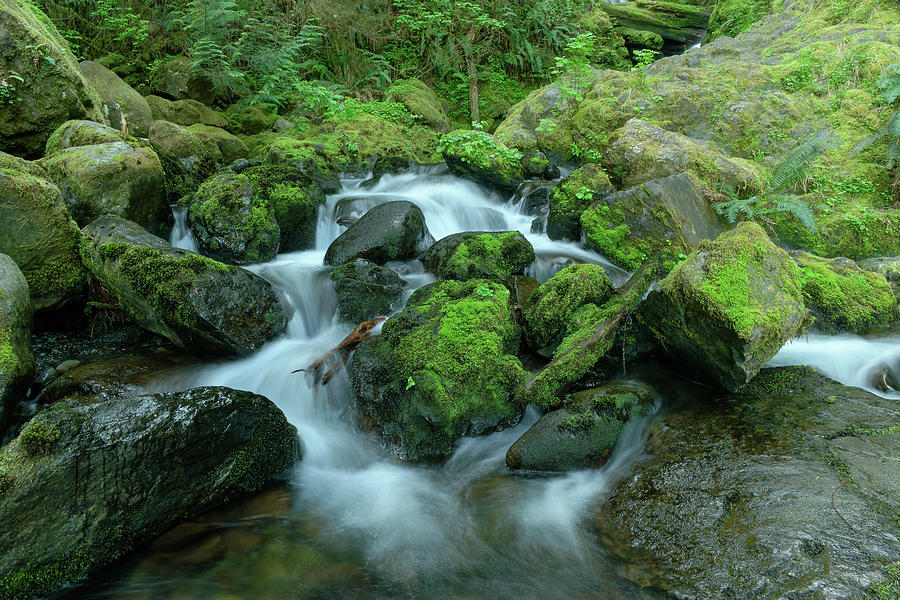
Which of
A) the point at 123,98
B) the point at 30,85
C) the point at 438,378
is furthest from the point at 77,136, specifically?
the point at 438,378

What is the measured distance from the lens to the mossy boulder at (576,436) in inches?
146

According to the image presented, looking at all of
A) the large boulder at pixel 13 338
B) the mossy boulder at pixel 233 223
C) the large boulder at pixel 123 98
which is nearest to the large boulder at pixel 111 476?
the large boulder at pixel 13 338

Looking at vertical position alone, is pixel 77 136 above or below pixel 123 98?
below

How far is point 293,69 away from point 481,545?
45.2 feet

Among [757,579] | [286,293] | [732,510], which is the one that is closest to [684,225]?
[732,510]

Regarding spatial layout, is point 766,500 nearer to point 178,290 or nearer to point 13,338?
point 178,290

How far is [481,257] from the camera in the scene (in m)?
6.25

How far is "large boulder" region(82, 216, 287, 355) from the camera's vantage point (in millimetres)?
4625

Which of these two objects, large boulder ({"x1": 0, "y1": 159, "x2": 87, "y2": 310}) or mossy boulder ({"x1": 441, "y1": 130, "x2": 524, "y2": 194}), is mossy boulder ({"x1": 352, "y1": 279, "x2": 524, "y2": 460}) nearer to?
large boulder ({"x1": 0, "y1": 159, "x2": 87, "y2": 310})

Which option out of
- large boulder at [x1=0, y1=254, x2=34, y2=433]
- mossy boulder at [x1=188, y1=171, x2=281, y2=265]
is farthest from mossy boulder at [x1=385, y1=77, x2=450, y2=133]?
large boulder at [x1=0, y1=254, x2=34, y2=433]

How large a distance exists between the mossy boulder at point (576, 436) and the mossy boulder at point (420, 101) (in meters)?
11.9

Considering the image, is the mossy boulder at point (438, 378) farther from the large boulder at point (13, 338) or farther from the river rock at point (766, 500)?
the large boulder at point (13, 338)

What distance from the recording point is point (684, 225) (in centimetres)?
648

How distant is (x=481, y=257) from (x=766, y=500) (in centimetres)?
419
